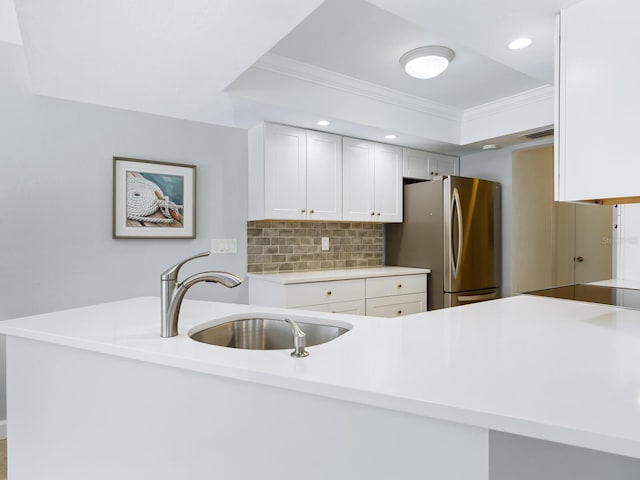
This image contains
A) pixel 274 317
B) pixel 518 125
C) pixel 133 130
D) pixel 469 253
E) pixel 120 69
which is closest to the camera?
pixel 274 317

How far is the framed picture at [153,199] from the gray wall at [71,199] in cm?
6

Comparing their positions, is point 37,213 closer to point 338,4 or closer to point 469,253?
point 338,4

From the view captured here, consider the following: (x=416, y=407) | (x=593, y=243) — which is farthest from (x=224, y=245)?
(x=593, y=243)

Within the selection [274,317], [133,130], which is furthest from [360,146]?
[274,317]

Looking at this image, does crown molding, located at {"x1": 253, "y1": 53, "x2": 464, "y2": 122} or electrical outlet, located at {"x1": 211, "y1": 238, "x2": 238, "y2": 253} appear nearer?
crown molding, located at {"x1": 253, "y1": 53, "x2": 464, "y2": 122}

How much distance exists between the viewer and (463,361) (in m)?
0.90

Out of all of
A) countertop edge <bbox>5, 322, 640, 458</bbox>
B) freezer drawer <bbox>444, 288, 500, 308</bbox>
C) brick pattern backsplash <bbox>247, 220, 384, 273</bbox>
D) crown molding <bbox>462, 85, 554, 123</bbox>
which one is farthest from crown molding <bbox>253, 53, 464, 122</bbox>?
countertop edge <bbox>5, 322, 640, 458</bbox>

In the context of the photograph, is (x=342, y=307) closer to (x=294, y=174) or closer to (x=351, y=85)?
(x=294, y=174)

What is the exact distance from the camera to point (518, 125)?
331 cm

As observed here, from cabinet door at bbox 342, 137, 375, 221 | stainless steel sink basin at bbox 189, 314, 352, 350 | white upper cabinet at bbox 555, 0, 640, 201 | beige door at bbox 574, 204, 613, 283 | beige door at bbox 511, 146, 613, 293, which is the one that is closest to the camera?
white upper cabinet at bbox 555, 0, 640, 201

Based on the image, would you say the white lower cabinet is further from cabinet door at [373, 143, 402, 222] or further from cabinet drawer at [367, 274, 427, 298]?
cabinet door at [373, 143, 402, 222]

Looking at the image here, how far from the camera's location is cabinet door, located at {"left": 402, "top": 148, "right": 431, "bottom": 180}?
3.85 metres

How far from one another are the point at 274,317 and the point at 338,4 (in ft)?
5.38

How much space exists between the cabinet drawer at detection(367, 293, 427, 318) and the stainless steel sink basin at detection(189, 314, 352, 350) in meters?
1.78
